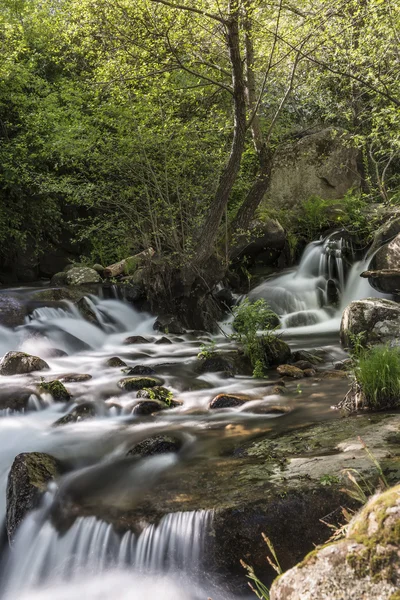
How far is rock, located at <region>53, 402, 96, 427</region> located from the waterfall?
6.51 ft

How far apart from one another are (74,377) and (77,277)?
6.12 metres

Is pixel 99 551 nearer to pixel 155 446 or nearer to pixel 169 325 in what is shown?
pixel 155 446

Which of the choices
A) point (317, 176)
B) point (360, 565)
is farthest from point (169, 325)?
point (360, 565)

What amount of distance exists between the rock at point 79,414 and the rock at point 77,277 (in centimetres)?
710

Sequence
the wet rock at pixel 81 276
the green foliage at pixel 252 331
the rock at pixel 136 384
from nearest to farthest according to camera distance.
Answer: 1. the rock at pixel 136 384
2. the green foliage at pixel 252 331
3. the wet rock at pixel 81 276

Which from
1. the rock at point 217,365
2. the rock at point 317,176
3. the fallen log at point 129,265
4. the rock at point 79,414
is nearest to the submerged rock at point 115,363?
the rock at point 217,365

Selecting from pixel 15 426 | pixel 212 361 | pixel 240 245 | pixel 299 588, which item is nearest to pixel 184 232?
pixel 240 245

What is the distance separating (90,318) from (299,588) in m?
9.50

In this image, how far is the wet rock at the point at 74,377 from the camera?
23.1 ft

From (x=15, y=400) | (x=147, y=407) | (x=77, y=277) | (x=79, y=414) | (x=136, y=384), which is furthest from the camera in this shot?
(x=77, y=277)

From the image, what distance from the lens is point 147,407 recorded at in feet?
19.3

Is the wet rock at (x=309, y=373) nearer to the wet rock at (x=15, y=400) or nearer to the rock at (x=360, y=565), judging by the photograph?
the wet rock at (x=15, y=400)

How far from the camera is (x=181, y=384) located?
23.1 ft

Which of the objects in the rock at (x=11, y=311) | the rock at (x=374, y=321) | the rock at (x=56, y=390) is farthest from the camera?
the rock at (x=11, y=311)
